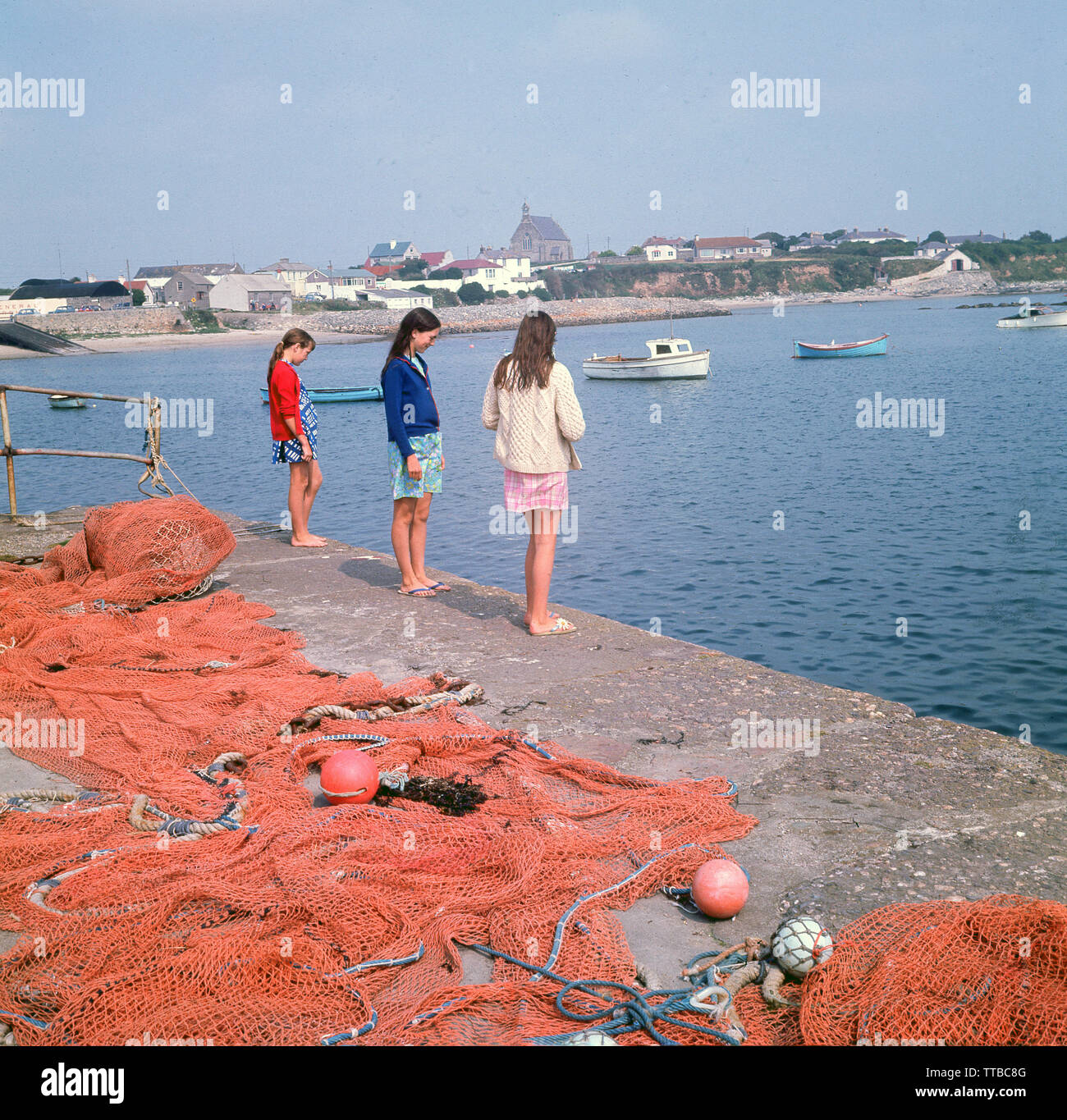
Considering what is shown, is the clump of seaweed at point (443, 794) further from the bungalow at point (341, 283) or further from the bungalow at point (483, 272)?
the bungalow at point (483, 272)

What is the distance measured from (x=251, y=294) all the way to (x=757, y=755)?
459ft

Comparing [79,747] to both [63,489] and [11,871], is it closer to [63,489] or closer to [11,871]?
[11,871]

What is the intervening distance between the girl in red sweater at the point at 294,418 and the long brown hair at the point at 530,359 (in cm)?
292

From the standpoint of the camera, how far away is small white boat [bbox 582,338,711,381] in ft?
162

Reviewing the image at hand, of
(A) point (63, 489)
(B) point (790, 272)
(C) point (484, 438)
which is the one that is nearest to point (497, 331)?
(B) point (790, 272)

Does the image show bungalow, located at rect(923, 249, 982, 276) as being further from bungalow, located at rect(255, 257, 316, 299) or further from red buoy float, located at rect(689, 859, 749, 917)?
red buoy float, located at rect(689, 859, 749, 917)

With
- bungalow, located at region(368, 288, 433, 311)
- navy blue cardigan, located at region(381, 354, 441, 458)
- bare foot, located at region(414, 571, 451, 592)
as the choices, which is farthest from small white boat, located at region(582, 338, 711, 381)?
bungalow, located at region(368, 288, 433, 311)

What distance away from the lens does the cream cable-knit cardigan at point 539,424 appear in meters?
6.21

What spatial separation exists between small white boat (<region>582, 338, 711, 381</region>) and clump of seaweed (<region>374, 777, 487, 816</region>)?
1813 inches

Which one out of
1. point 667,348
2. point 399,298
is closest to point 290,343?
point 667,348

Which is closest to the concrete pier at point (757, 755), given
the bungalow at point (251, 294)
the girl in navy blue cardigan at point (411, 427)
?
the girl in navy blue cardigan at point (411, 427)

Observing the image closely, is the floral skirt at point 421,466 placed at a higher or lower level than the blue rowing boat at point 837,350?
lower

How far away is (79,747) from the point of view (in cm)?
479
